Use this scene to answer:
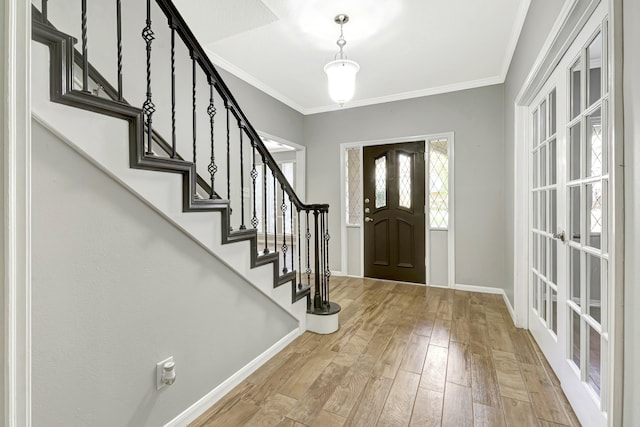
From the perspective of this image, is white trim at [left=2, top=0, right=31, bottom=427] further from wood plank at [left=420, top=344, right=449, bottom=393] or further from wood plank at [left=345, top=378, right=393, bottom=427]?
wood plank at [left=420, top=344, right=449, bottom=393]

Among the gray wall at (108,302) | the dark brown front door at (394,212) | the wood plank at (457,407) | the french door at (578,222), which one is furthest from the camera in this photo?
the dark brown front door at (394,212)

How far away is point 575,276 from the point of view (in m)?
1.56

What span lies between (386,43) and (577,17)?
1528 mm

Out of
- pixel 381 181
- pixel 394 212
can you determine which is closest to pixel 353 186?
pixel 381 181

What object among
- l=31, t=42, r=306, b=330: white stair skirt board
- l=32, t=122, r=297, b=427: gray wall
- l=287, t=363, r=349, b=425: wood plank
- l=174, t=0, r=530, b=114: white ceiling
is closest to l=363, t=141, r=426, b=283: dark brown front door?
l=174, t=0, r=530, b=114: white ceiling

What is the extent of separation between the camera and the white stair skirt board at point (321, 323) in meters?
2.40

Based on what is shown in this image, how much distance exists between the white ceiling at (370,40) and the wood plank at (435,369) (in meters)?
2.57

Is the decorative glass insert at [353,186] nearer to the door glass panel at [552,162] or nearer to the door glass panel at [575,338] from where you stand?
the door glass panel at [552,162]

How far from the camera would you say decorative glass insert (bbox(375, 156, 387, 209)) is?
401cm

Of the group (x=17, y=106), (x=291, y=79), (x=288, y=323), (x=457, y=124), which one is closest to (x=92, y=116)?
(x=17, y=106)

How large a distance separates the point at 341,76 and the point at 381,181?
2.11 m

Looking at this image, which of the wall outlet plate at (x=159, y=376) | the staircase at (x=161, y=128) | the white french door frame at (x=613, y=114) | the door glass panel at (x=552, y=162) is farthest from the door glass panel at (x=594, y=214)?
the wall outlet plate at (x=159, y=376)

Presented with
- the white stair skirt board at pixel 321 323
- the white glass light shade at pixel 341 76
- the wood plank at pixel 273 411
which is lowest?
the wood plank at pixel 273 411

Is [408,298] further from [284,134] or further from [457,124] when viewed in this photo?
[284,134]
